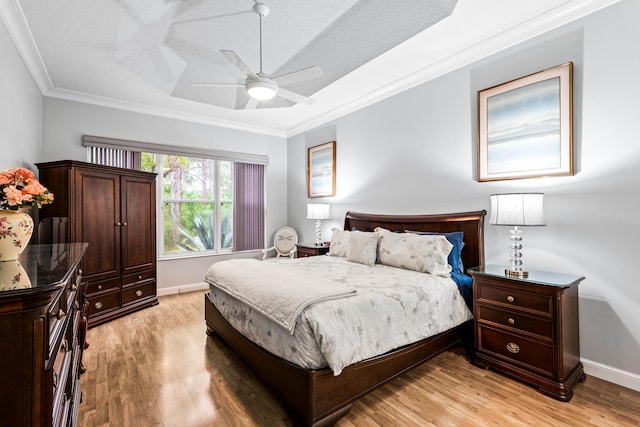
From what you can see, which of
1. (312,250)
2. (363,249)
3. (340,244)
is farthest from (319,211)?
(363,249)

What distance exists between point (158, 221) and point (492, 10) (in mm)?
4806

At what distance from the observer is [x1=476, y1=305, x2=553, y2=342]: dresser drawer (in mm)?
2137

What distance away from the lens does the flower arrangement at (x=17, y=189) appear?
1302 millimetres

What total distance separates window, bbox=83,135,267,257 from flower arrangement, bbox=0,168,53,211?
316 centimetres

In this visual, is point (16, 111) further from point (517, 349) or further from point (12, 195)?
point (517, 349)

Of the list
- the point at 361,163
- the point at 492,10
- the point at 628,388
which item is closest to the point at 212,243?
the point at 361,163

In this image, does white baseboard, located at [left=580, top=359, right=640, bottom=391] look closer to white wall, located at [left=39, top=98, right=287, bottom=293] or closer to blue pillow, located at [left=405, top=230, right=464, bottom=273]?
blue pillow, located at [left=405, top=230, right=464, bottom=273]

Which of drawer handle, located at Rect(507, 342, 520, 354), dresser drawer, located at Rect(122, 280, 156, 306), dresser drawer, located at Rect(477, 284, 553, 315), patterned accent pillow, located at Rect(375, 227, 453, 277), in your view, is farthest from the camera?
dresser drawer, located at Rect(122, 280, 156, 306)

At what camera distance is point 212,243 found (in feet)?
17.1

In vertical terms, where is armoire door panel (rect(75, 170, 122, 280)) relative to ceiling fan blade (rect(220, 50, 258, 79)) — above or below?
below

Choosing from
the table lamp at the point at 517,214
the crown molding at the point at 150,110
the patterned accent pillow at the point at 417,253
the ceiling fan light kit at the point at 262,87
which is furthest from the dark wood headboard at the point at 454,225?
the crown molding at the point at 150,110

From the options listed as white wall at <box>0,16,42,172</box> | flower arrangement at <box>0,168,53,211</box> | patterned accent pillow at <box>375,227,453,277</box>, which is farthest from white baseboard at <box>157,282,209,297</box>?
flower arrangement at <box>0,168,53,211</box>

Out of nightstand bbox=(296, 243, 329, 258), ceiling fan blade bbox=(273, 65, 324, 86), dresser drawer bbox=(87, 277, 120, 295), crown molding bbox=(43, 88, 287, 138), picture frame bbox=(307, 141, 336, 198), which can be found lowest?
dresser drawer bbox=(87, 277, 120, 295)

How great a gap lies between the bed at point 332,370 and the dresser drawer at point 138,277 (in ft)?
4.71
